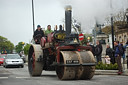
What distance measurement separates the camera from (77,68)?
31.1 ft

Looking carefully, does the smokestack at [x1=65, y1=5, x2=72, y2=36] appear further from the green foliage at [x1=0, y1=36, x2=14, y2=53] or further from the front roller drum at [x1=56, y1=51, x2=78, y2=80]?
the green foliage at [x1=0, y1=36, x2=14, y2=53]

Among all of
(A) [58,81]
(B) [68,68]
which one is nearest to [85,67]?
(B) [68,68]

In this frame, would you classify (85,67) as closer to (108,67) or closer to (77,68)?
(77,68)

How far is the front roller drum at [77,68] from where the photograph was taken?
30.8ft

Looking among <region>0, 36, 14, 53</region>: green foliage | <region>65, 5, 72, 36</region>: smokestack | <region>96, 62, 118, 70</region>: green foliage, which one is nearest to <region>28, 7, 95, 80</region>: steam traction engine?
<region>65, 5, 72, 36</region>: smokestack

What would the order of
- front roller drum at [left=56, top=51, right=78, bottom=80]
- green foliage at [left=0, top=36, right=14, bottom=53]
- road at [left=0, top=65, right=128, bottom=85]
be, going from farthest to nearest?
green foliage at [left=0, top=36, right=14, bottom=53] → front roller drum at [left=56, top=51, right=78, bottom=80] → road at [left=0, top=65, right=128, bottom=85]

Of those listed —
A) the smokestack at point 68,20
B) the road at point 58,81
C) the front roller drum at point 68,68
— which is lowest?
the road at point 58,81

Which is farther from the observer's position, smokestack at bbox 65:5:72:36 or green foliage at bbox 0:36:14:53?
green foliage at bbox 0:36:14:53

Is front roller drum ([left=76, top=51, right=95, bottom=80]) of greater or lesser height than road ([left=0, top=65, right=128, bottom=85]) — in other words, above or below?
above

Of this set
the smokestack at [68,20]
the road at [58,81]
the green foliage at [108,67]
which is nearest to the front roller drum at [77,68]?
the road at [58,81]

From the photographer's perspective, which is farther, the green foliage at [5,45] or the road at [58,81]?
the green foliage at [5,45]

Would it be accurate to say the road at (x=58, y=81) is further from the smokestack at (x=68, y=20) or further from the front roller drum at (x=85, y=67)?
the smokestack at (x=68, y=20)

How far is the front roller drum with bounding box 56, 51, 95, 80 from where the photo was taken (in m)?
9.37

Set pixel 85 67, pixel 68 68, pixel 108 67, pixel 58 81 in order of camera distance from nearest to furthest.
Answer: pixel 68 68 < pixel 58 81 < pixel 85 67 < pixel 108 67
